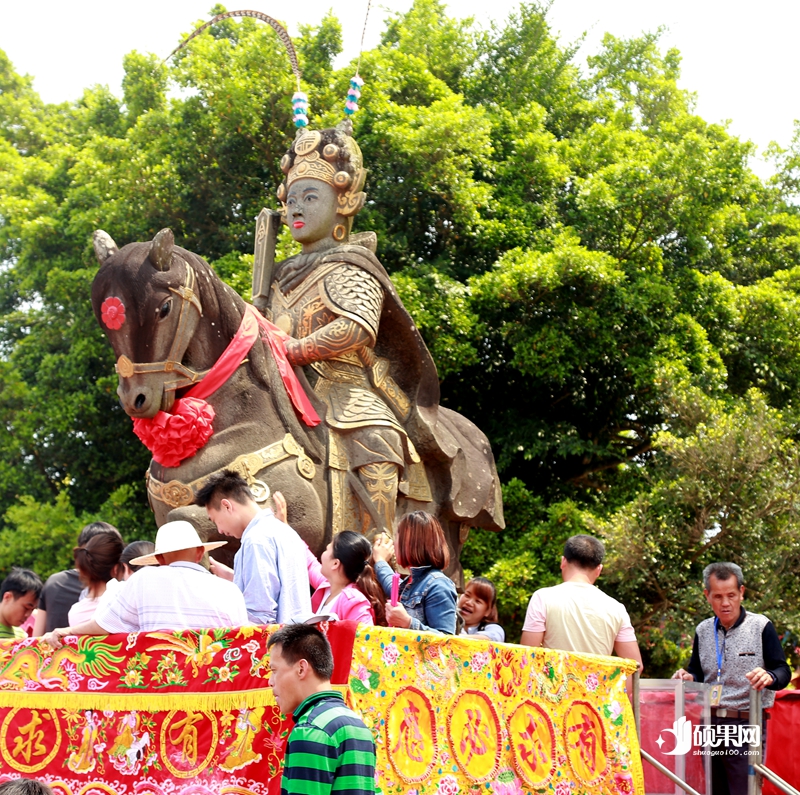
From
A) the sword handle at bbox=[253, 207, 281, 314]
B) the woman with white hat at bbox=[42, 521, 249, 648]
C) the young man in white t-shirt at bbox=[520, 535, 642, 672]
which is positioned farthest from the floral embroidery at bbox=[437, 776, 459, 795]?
the sword handle at bbox=[253, 207, 281, 314]

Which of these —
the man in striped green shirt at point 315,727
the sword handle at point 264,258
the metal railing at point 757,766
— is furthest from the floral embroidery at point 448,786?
the sword handle at point 264,258

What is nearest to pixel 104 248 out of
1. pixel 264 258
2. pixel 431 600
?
pixel 264 258

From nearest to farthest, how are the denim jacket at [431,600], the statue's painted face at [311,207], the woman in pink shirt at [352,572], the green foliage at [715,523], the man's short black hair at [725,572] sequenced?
1. the denim jacket at [431,600]
2. the woman in pink shirt at [352,572]
3. the man's short black hair at [725,572]
4. the statue's painted face at [311,207]
5. the green foliage at [715,523]

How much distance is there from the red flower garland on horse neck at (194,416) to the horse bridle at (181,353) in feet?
0.38

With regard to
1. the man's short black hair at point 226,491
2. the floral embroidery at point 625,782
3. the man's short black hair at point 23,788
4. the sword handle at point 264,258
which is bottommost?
the man's short black hair at point 23,788

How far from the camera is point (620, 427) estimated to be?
53.1 feet

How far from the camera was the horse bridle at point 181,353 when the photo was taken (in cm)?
704

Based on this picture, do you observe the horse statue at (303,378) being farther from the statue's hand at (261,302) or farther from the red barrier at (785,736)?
the red barrier at (785,736)

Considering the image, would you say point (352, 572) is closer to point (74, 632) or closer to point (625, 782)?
point (74, 632)

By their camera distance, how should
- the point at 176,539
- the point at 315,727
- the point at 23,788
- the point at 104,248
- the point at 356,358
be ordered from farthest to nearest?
the point at 356,358 < the point at 104,248 < the point at 176,539 < the point at 315,727 < the point at 23,788

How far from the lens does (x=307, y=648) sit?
3.49 meters

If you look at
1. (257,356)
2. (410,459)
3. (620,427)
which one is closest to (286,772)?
(257,356)

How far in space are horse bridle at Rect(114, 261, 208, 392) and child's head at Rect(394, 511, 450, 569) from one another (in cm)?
254

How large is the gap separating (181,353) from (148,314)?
330 millimetres
